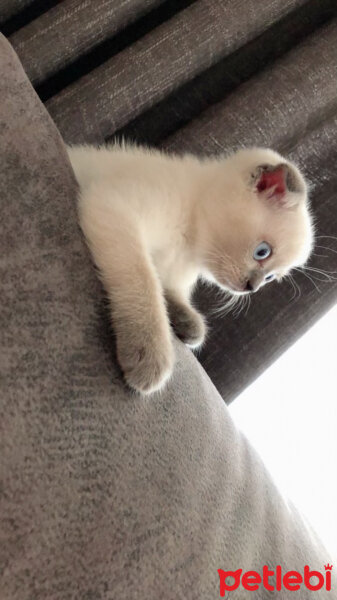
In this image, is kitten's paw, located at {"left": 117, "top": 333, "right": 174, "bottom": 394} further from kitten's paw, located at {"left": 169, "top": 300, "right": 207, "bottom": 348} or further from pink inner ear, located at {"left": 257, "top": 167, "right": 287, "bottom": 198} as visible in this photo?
pink inner ear, located at {"left": 257, "top": 167, "right": 287, "bottom": 198}

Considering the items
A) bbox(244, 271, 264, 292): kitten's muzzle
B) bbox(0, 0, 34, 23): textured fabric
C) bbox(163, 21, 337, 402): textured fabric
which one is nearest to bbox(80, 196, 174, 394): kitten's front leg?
bbox(244, 271, 264, 292): kitten's muzzle

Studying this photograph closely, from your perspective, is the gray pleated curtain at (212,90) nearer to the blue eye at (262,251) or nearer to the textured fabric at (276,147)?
the textured fabric at (276,147)

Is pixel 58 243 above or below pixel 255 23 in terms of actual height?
below

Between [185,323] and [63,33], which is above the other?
[63,33]

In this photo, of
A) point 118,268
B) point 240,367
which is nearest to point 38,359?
point 118,268

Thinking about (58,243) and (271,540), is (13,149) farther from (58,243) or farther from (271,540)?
(271,540)

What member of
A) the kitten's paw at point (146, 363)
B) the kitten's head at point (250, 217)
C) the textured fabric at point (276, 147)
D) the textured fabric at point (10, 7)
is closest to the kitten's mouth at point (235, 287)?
the kitten's head at point (250, 217)

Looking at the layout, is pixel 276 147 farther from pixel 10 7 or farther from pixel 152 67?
pixel 10 7

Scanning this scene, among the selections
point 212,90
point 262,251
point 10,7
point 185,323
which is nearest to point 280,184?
point 262,251
